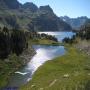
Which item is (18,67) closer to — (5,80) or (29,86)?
(5,80)

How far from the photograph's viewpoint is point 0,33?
144 meters

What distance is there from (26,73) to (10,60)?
94.5 feet

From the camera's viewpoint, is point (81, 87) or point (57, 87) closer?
point (81, 87)

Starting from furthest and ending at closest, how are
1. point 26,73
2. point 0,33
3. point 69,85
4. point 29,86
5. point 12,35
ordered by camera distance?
point 12,35, point 0,33, point 26,73, point 29,86, point 69,85

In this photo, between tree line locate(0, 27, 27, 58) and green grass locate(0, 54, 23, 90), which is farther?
tree line locate(0, 27, 27, 58)

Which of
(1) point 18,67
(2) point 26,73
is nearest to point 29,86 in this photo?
(2) point 26,73

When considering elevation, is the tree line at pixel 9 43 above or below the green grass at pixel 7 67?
above

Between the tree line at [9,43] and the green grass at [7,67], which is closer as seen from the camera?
the green grass at [7,67]

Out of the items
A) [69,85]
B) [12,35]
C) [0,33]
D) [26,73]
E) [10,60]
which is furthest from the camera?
[12,35]

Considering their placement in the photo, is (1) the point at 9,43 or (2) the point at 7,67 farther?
(1) the point at 9,43

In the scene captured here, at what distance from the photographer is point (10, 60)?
134375 mm

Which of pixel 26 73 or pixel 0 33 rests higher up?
pixel 0 33

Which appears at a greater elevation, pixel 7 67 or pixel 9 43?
pixel 9 43

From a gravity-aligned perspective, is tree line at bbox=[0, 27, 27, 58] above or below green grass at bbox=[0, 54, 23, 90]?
above
